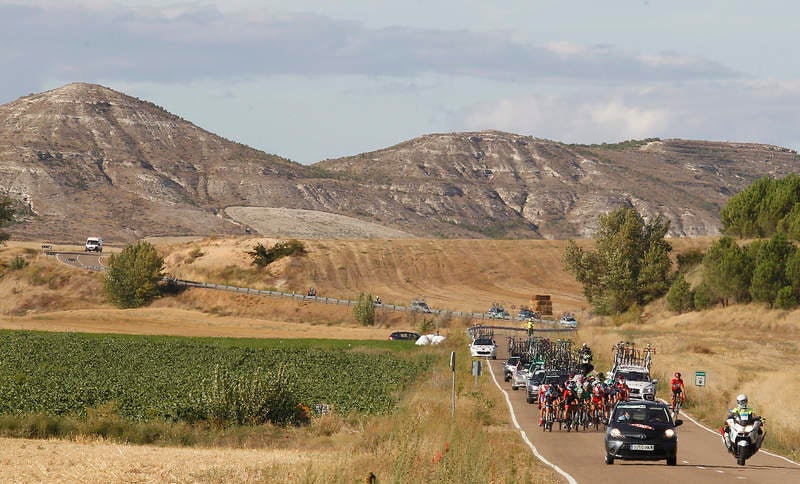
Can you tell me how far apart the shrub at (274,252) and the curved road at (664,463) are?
319 feet

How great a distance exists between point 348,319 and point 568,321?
18.9m

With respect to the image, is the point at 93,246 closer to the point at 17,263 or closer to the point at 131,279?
the point at 17,263

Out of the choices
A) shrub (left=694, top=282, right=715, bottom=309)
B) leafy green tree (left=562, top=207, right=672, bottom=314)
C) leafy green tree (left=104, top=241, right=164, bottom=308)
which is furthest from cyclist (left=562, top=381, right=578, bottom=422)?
leafy green tree (left=104, top=241, right=164, bottom=308)

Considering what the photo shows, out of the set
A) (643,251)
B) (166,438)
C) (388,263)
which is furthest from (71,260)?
(166,438)

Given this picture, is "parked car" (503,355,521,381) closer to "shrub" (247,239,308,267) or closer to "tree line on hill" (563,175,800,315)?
"tree line on hill" (563,175,800,315)

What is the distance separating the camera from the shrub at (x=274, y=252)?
13600 cm

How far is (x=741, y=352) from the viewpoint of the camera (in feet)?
232

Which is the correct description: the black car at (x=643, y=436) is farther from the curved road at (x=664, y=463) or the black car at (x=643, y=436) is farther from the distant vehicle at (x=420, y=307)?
the distant vehicle at (x=420, y=307)

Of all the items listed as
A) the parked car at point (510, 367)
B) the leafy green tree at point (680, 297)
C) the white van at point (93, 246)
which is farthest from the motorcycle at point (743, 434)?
the white van at point (93, 246)

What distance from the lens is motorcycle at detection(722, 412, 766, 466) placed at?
96.7ft

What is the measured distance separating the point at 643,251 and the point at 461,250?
46.2 m

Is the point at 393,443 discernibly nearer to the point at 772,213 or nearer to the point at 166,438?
the point at 166,438

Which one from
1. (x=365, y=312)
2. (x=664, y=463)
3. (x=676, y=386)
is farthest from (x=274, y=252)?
(x=664, y=463)

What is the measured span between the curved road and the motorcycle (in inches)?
12.7
